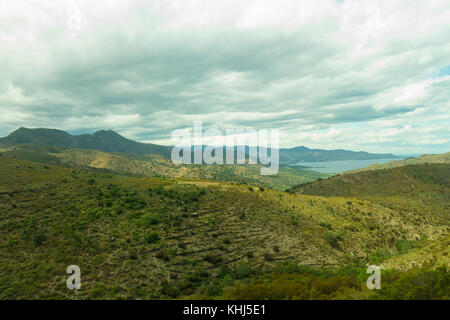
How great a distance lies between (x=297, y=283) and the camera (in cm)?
1948

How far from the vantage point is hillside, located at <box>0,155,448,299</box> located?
72.9ft

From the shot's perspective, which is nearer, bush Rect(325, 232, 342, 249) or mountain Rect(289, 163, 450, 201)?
bush Rect(325, 232, 342, 249)

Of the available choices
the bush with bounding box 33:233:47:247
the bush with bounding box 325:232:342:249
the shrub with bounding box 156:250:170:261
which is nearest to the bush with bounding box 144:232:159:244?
the shrub with bounding box 156:250:170:261

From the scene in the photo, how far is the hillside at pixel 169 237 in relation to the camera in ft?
72.9

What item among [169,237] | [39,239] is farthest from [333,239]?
[39,239]

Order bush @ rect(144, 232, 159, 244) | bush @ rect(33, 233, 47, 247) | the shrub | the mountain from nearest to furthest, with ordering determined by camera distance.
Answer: bush @ rect(33, 233, 47, 247), the shrub, bush @ rect(144, 232, 159, 244), the mountain

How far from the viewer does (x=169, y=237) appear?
32.7 metres

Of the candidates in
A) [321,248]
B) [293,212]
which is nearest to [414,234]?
[293,212]

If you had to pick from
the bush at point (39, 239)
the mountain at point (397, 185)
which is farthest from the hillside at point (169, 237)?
the mountain at point (397, 185)

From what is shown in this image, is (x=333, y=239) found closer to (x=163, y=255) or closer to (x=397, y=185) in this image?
(x=163, y=255)

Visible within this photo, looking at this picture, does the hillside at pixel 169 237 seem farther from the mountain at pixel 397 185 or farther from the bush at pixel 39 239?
the mountain at pixel 397 185

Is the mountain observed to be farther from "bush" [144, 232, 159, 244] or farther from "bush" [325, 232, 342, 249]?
"bush" [144, 232, 159, 244]

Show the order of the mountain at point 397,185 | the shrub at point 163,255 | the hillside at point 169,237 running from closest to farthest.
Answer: the hillside at point 169,237, the shrub at point 163,255, the mountain at point 397,185
